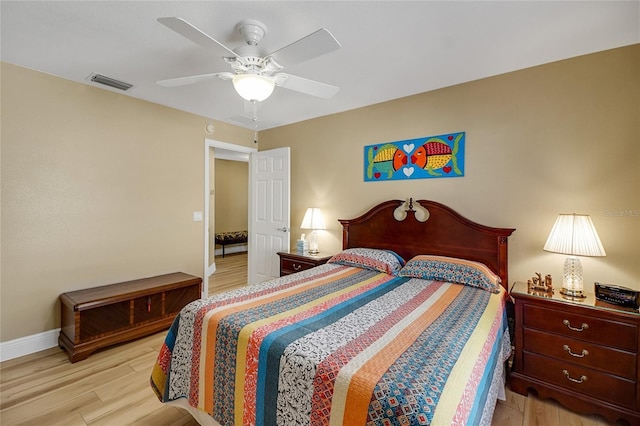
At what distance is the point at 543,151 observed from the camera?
2.33 m

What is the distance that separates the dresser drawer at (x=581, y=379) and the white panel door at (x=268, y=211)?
279cm

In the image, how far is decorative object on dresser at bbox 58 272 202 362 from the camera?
2441 millimetres

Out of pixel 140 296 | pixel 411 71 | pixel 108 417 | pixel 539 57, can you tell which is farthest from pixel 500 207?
pixel 140 296

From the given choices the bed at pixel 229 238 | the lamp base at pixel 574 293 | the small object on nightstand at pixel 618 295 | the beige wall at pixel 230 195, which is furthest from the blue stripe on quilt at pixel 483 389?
the beige wall at pixel 230 195

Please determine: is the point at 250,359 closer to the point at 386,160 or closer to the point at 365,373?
the point at 365,373

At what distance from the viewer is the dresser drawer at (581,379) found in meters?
1.71

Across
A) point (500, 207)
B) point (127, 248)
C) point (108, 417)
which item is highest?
point (500, 207)

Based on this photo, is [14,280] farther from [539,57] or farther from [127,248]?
[539,57]

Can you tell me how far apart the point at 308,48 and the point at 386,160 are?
1825 millimetres

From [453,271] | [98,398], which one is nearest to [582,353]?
[453,271]

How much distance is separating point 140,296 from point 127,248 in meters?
0.66

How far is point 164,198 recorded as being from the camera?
342 cm

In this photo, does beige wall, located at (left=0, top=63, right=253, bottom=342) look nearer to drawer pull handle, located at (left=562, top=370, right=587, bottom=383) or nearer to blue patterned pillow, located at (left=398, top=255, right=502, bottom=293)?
blue patterned pillow, located at (left=398, top=255, right=502, bottom=293)

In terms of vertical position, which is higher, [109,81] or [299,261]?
[109,81]
